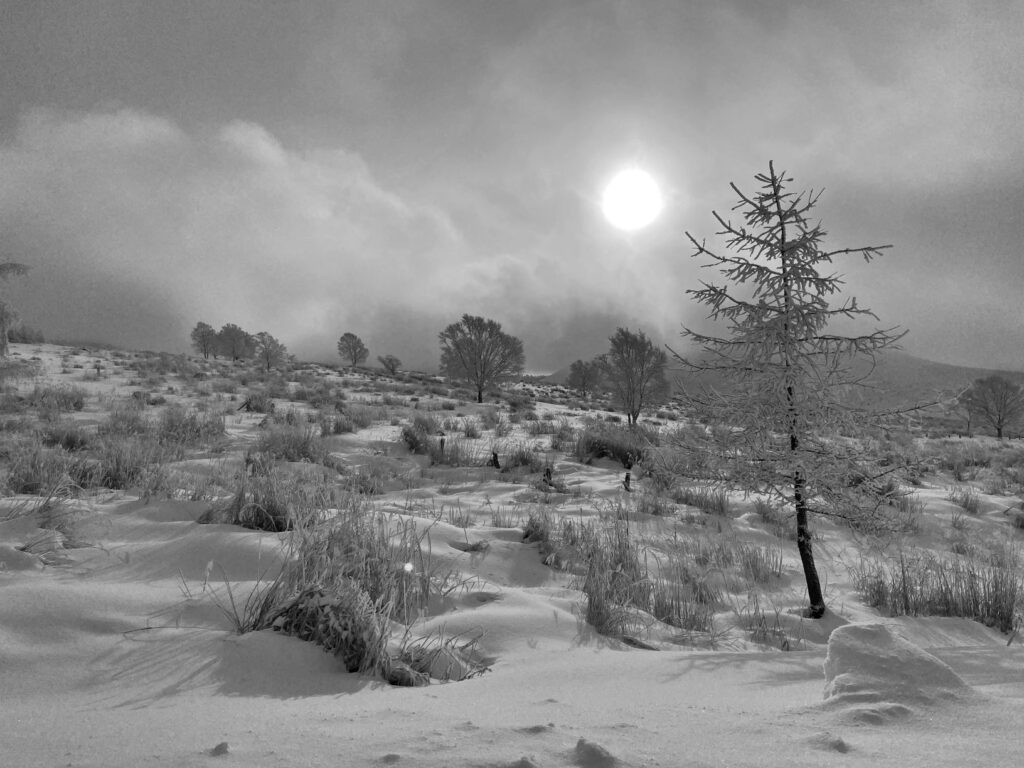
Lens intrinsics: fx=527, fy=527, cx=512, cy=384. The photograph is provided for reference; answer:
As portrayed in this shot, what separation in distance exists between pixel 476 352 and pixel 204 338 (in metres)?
43.3

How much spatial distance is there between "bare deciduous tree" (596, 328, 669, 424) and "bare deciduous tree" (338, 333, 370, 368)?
47140 mm

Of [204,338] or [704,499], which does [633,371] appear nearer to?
[704,499]

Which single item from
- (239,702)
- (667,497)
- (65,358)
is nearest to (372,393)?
(65,358)

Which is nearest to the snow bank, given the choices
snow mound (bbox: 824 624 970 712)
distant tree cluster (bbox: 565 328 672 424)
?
snow mound (bbox: 824 624 970 712)

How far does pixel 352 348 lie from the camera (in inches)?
2562

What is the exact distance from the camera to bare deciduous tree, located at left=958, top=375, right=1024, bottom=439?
3412cm

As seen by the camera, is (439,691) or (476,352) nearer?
(439,691)

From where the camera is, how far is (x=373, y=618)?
2240 millimetres

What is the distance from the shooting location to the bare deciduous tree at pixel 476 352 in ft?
101

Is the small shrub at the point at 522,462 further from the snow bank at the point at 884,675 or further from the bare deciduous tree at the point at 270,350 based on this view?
the bare deciduous tree at the point at 270,350

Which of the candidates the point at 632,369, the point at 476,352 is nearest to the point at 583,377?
the point at 476,352

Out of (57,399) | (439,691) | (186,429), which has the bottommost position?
(439,691)

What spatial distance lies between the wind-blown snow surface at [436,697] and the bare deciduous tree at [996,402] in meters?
42.2

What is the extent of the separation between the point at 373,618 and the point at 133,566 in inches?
69.5
